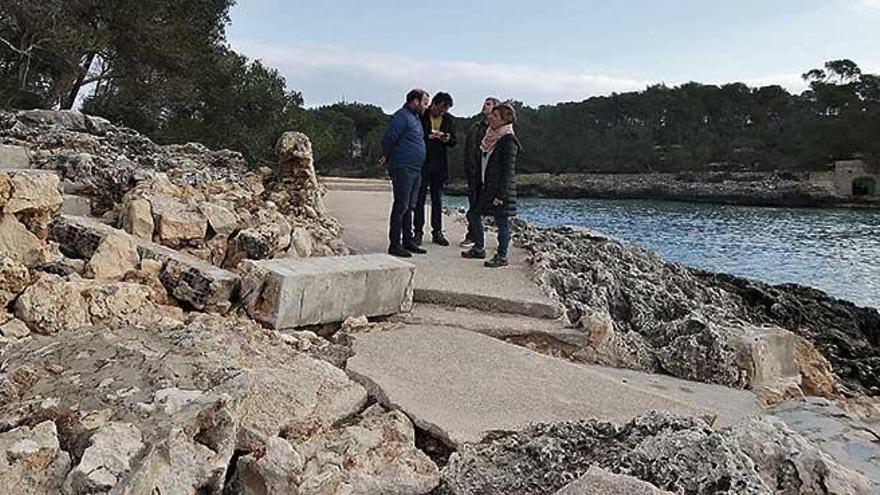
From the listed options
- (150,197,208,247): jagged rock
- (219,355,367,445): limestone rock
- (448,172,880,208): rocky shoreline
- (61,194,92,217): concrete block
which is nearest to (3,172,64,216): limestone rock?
(150,197,208,247): jagged rock

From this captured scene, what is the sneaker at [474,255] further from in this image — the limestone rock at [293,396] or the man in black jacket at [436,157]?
the limestone rock at [293,396]

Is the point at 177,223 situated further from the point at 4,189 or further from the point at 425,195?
the point at 425,195

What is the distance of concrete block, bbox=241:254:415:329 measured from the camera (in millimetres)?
4574

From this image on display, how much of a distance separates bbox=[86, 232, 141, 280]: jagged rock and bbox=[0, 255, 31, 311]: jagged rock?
63cm

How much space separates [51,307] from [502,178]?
4076 mm

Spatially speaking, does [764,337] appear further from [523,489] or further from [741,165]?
[741,165]

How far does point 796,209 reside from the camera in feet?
160

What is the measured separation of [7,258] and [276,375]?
1506 mm

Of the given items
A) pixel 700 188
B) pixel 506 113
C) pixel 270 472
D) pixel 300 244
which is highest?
pixel 506 113

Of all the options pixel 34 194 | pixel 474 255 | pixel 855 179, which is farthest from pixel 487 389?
pixel 855 179

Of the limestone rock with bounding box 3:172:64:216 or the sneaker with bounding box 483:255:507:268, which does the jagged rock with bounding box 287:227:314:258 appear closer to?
the sneaker with bounding box 483:255:507:268

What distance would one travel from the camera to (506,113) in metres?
6.77

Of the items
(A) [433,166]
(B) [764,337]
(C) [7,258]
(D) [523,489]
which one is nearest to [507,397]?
(D) [523,489]

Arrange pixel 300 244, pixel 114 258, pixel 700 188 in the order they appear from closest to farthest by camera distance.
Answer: pixel 114 258
pixel 300 244
pixel 700 188
